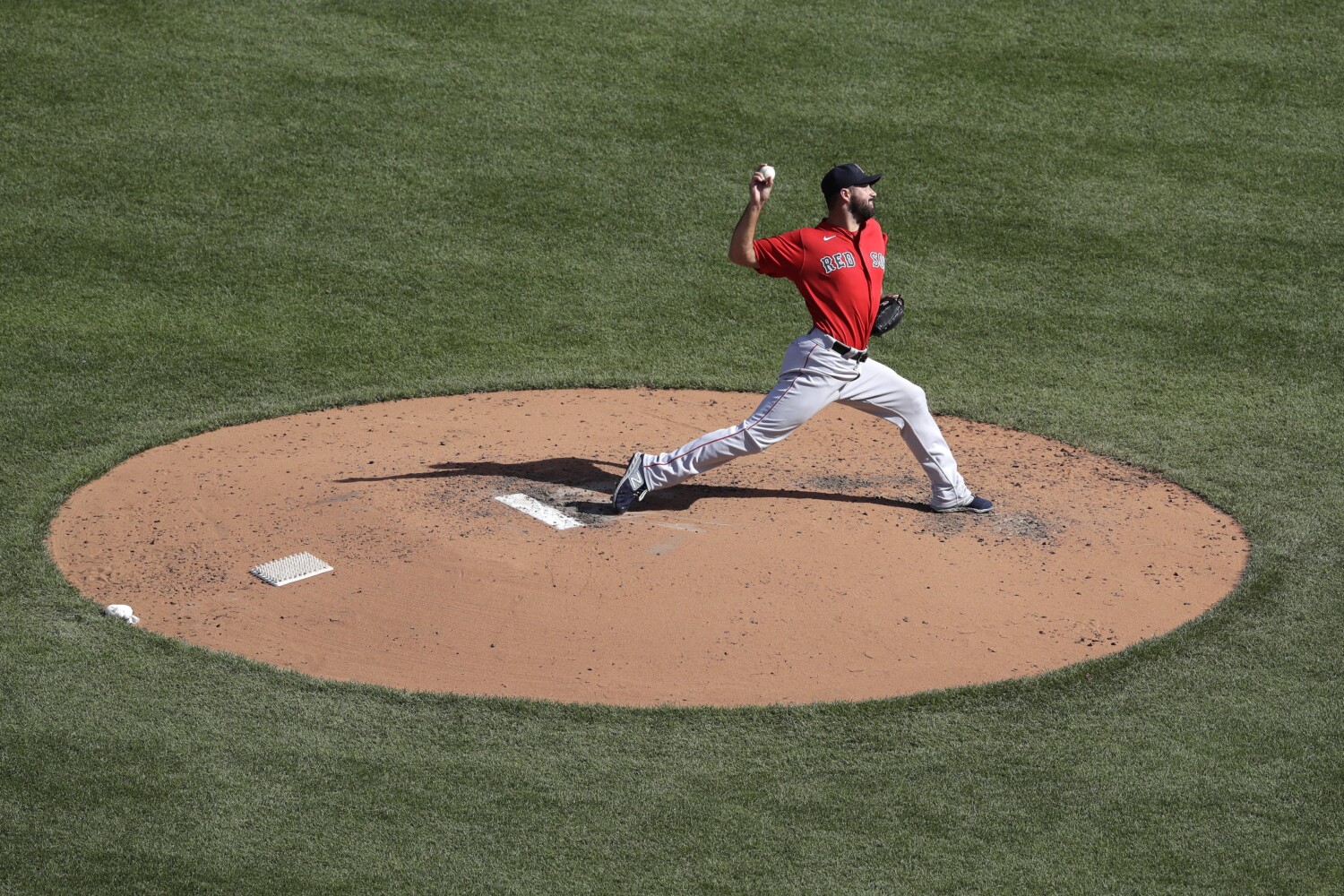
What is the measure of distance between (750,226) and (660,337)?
3.70m

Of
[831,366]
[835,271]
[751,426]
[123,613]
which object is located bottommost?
[123,613]

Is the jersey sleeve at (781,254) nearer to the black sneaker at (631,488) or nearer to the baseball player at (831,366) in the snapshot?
the baseball player at (831,366)

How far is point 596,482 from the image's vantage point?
8266 millimetres

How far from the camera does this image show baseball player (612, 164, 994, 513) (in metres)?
7.43

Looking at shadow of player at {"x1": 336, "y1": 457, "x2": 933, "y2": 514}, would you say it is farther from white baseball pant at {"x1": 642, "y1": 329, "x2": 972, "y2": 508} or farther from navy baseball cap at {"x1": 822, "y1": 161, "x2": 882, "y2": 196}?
navy baseball cap at {"x1": 822, "y1": 161, "x2": 882, "y2": 196}

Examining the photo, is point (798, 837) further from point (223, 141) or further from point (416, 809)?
point (223, 141)

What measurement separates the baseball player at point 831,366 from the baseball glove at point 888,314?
0.03m

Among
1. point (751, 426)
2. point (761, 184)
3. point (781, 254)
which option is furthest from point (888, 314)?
point (761, 184)

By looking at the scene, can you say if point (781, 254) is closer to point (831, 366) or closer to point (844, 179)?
point (844, 179)

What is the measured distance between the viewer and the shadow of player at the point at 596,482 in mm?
8008

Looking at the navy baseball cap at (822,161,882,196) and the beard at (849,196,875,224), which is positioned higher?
the navy baseball cap at (822,161,882,196)

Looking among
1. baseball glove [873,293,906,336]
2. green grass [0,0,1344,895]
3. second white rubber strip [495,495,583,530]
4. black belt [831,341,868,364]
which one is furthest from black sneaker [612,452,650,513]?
green grass [0,0,1344,895]

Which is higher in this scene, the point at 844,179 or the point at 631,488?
the point at 844,179

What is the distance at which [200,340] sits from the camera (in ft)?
34.8
